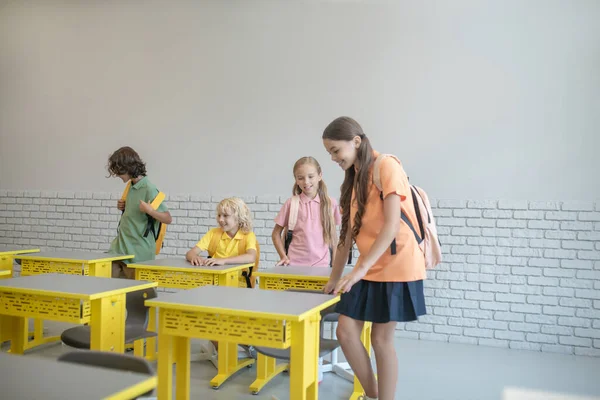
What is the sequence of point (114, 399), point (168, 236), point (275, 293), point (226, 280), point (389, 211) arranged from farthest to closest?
point (168, 236) → point (226, 280) → point (275, 293) → point (389, 211) → point (114, 399)

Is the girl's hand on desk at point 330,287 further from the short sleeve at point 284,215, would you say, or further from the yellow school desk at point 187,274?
the short sleeve at point 284,215

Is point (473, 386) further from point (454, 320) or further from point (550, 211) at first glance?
point (550, 211)

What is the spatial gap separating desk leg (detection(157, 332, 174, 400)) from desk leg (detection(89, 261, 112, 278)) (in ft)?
4.70

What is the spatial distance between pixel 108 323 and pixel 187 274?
94 cm

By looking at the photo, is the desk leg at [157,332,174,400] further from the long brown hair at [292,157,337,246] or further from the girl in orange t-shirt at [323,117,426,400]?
the long brown hair at [292,157,337,246]

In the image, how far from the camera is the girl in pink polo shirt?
3.65m

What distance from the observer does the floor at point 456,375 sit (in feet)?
10.4

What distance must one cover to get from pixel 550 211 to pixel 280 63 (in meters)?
2.68

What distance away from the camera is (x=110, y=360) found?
1.60 meters

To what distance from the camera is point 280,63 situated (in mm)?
5105

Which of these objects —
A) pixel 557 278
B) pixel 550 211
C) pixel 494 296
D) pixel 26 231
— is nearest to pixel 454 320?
pixel 494 296

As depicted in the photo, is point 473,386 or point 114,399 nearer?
point 114,399

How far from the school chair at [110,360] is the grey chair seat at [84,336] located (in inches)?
48.3

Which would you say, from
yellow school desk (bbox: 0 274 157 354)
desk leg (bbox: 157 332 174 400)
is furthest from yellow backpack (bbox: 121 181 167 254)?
desk leg (bbox: 157 332 174 400)
